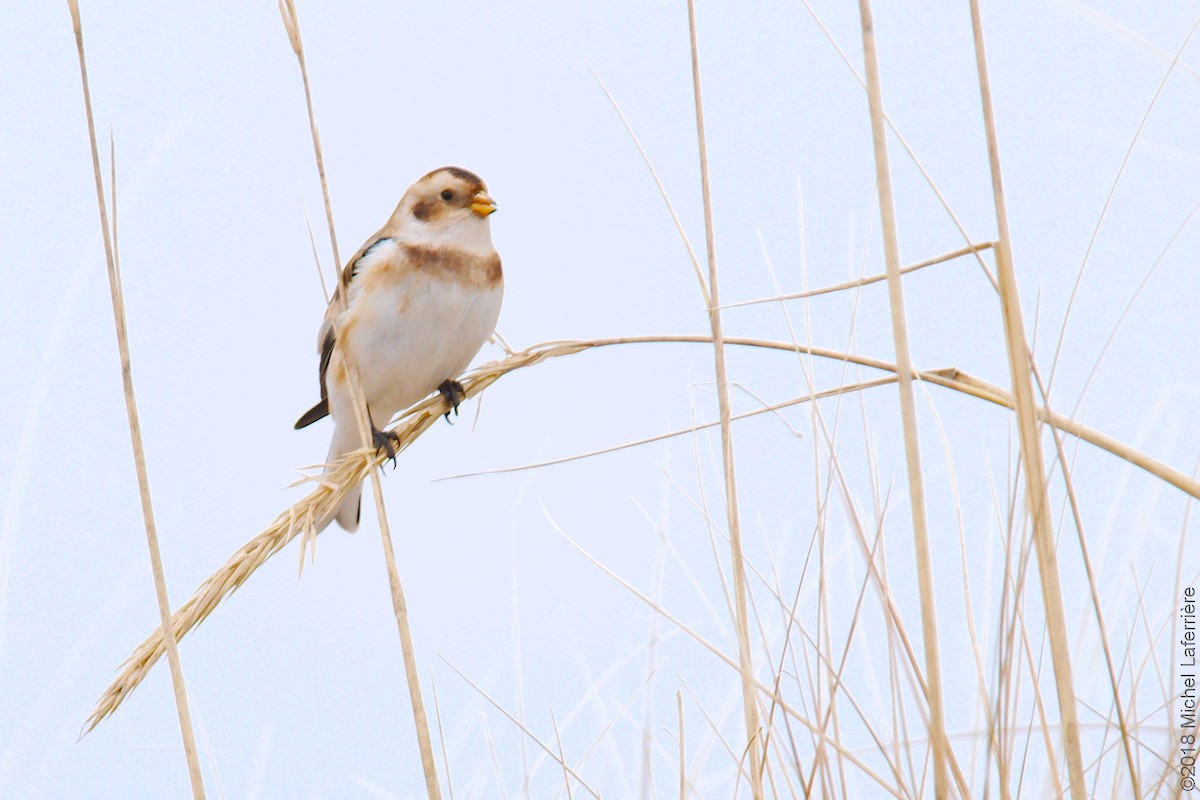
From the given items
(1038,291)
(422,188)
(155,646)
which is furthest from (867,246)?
(422,188)

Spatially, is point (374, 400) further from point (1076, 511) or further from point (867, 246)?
point (1076, 511)

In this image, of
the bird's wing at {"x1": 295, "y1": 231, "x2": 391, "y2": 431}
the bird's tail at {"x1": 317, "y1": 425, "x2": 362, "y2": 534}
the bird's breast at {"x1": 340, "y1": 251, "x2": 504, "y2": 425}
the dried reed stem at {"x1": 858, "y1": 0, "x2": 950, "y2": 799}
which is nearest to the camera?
the dried reed stem at {"x1": 858, "y1": 0, "x2": 950, "y2": 799}

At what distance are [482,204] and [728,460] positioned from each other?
160cm

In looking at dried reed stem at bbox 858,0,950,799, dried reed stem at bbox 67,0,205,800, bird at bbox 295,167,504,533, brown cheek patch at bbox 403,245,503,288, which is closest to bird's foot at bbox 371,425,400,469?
bird at bbox 295,167,504,533

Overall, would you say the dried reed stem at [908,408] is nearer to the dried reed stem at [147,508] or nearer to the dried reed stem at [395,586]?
the dried reed stem at [395,586]

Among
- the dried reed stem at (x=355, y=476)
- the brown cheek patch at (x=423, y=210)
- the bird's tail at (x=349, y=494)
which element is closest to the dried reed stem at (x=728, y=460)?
the dried reed stem at (x=355, y=476)

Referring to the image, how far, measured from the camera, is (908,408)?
104 cm

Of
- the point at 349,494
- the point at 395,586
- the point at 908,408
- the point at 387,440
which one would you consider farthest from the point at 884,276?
the point at 349,494

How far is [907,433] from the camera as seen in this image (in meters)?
1.04

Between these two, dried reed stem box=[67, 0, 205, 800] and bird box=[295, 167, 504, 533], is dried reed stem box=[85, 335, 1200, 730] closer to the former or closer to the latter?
dried reed stem box=[67, 0, 205, 800]

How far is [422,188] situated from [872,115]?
6.81 ft

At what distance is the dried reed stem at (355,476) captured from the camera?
1.23 m

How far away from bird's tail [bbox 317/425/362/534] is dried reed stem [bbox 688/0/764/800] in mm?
1824

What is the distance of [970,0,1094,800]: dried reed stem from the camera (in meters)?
1.07
